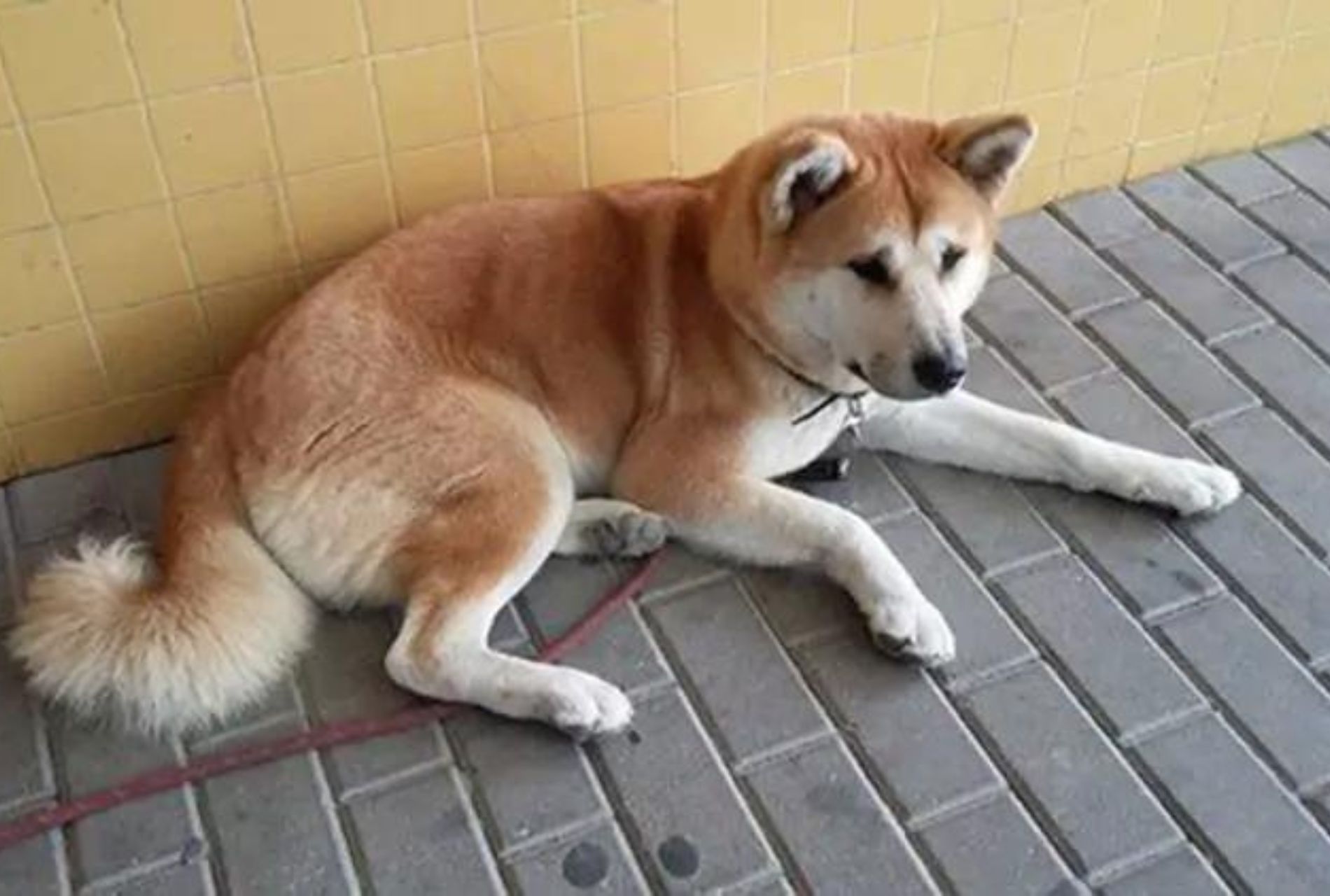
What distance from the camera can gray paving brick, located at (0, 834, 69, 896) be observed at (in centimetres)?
176

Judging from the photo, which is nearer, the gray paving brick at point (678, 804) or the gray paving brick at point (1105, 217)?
the gray paving brick at point (678, 804)

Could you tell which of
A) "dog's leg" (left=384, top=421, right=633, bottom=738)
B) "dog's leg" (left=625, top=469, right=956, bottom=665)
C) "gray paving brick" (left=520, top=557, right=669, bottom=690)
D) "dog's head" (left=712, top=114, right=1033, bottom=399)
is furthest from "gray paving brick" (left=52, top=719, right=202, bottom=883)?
Result: "dog's head" (left=712, top=114, right=1033, bottom=399)

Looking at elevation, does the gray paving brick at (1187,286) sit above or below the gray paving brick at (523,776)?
above

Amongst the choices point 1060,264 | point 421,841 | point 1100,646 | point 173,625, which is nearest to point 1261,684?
point 1100,646

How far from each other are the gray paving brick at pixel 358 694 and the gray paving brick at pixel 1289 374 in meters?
1.49

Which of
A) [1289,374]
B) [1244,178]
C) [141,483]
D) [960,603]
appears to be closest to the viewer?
[960,603]

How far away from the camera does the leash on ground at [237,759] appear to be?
183cm

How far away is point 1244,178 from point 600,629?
5.77 ft

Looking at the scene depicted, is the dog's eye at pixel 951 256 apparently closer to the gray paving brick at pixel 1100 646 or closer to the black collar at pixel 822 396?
the black collar at pixel 822 396

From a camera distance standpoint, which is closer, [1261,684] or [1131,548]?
[1261,684]

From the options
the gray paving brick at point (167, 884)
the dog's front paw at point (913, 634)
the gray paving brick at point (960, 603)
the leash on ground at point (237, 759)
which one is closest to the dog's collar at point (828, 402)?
the gray paving brick at point (960, 603)

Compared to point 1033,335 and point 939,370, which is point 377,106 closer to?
point 939,370

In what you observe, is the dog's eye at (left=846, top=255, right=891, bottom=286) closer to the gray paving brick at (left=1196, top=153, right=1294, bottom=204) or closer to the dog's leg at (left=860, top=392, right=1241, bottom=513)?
the dog's leg at (left=860, top=392, right=1241, bottom=513)

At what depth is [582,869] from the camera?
1.78 meters
